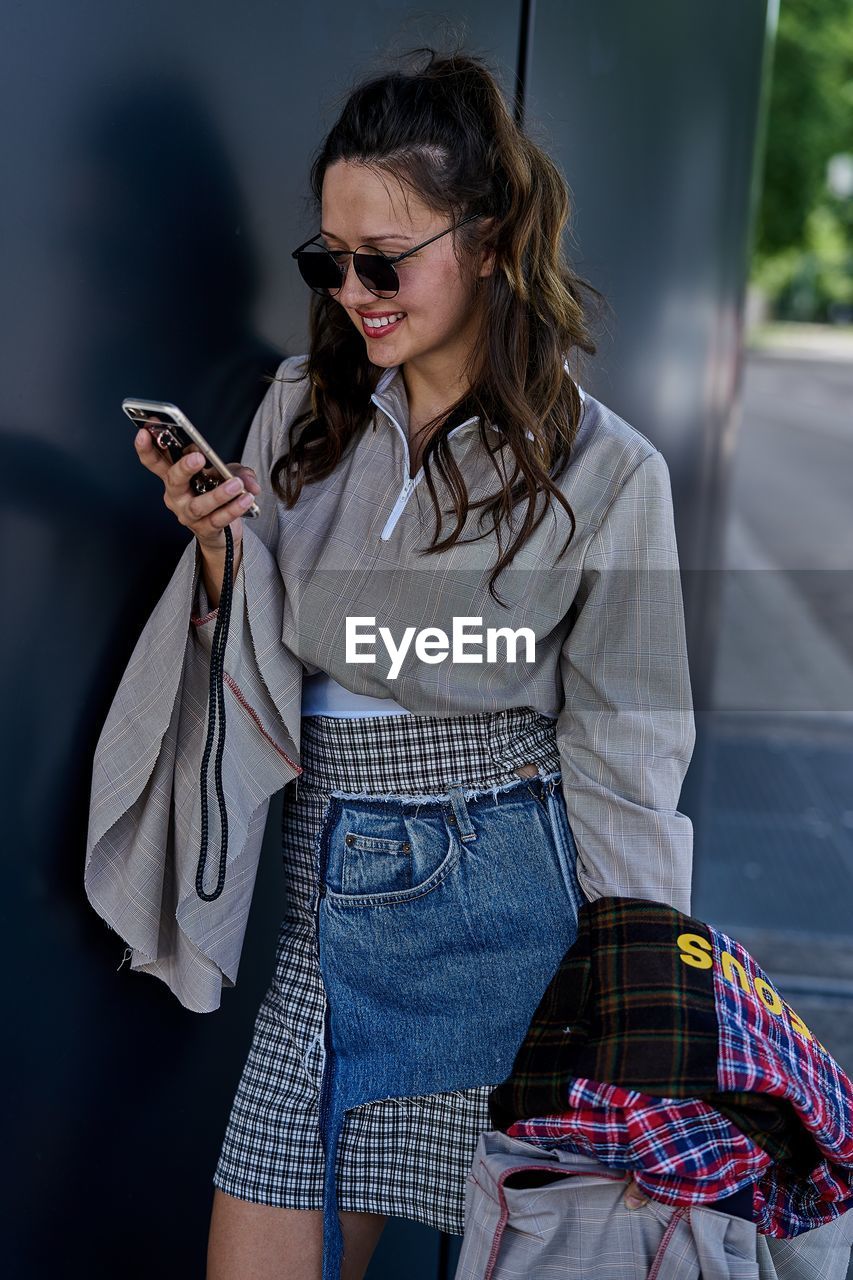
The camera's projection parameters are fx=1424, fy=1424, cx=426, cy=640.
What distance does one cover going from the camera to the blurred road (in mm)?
5023

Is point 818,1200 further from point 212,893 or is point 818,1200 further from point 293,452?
point 293,452

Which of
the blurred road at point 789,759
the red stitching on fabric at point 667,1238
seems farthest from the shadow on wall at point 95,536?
the blurred road at point 789,759

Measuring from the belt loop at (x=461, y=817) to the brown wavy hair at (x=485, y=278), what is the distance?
1.01 feet

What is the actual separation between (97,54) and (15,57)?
0.17 metres

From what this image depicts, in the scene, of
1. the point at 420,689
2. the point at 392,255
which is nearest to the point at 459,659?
the point at 420,689

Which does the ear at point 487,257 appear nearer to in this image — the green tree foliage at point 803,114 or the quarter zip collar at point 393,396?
the quarter zip collar at point 393,396

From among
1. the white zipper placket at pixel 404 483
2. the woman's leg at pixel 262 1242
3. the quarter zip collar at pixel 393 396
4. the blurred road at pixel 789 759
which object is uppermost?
the quarter zip collar at pixel 393 396

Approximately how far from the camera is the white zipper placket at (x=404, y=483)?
205cm

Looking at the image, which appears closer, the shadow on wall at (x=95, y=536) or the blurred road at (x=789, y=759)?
the shadow on wall at (x=95, y=536)

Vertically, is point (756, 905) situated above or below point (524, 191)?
below

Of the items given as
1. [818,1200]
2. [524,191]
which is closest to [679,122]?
[524,191]

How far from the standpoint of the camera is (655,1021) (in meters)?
1.65

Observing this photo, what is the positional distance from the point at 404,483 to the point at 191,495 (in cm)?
39

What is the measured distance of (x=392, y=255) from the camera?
1958 mm
